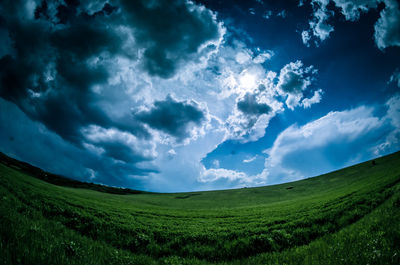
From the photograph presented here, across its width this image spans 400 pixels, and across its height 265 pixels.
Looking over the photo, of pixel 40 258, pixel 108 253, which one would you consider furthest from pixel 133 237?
pixel 40 258

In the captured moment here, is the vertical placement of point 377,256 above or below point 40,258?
above

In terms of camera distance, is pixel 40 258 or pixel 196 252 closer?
pixel 40 258

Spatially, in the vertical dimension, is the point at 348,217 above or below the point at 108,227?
above

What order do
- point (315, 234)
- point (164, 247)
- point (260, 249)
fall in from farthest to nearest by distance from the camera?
point (315, 234) → point (164, 247) → point (260, 249)

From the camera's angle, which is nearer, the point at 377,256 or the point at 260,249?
the point at 377,256

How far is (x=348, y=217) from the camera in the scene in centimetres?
1130

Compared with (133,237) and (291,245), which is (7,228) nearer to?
(133,237)

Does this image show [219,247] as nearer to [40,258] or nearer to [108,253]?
[108,253]

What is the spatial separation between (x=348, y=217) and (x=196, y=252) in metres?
11.2

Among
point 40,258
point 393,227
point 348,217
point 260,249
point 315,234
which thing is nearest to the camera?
point 40,258

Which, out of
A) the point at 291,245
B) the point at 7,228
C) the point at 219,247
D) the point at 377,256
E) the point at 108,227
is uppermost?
the point at 377,256

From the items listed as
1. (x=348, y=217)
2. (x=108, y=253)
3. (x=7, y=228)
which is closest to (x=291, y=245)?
(x=348, y=217)

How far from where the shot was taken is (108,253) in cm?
673

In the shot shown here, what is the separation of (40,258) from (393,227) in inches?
511
